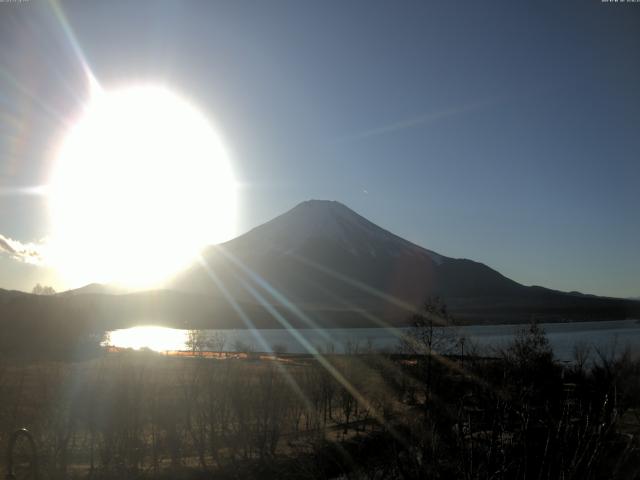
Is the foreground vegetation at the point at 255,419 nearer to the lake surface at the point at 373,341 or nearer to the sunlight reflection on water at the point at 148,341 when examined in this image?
the lake surface at the point at 373,341

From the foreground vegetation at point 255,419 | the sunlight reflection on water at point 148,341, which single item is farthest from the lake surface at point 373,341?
the foreground vegetation at point 255,419

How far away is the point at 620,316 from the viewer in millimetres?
172500

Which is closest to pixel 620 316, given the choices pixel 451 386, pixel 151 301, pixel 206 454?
pixel 151 301

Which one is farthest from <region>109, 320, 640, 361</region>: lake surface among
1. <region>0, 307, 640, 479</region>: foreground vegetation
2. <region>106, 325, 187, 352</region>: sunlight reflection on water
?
<region>0, 307, 640, 479</region>: foreground vegetation

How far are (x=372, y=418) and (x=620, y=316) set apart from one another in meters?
174

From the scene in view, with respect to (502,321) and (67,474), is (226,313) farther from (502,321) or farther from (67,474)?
(67,474)

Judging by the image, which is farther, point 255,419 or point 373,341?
point 373,341

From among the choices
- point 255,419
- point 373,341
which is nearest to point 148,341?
point 373,341

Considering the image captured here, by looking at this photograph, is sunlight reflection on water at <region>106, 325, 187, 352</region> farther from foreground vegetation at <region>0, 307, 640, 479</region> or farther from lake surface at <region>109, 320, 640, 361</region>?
foreground vegetation at <region>0, 307, 640, 479</region>

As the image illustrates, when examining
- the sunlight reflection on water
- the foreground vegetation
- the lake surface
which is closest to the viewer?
the foreground vegetation

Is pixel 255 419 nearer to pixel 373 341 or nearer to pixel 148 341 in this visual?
pixel 373 341

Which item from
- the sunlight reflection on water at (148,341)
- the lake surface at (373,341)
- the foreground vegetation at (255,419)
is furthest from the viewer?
the sunlight reflection on water at (148,341)

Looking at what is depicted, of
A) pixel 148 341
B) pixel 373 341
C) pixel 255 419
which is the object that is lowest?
pixel 148 341

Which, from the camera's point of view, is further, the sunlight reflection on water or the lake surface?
the sunlight reflection on water
